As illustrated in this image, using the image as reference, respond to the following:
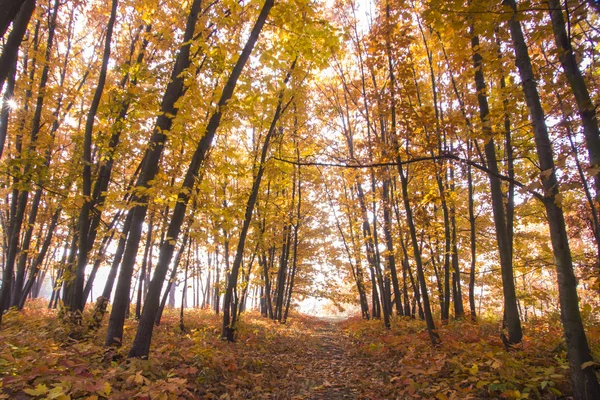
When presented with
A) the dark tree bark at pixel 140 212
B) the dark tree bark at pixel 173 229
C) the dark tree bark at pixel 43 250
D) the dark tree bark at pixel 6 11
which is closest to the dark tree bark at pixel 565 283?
the dark tree bark at pixel 173 229

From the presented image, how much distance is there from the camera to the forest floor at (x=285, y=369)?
374cm

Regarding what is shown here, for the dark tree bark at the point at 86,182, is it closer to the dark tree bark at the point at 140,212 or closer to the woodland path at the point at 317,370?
the dark tree bark at the point at 140,212

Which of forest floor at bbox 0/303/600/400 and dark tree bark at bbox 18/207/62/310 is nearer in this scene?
forest floor at bbox 0/303/600/400

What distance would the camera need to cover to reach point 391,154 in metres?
6.02

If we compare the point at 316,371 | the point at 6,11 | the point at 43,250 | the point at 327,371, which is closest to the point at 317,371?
the point at 316,371

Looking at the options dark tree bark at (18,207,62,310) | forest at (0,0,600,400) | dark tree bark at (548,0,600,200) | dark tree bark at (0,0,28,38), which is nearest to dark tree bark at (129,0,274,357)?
forest at (0,0,600,400)

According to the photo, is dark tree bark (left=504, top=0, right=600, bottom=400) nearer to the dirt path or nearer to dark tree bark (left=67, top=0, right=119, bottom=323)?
the dirt path

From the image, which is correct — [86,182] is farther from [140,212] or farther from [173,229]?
[173,229]

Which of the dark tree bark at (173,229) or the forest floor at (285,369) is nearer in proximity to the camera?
the forest floor at (285,369)

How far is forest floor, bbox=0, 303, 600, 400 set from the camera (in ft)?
12.3

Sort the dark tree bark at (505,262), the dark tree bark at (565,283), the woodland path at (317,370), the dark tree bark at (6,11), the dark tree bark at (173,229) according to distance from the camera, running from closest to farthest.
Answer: the dark tree bark at (6,11), the dark tree bark at (565,283), the dark tree bark at (173,229), the woodland path at (317,370), the dark tree bark at (505,262)

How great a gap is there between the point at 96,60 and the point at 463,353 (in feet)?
42.2

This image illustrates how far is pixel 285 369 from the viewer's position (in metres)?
7.06

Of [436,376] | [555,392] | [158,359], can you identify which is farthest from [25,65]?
[555,392]
